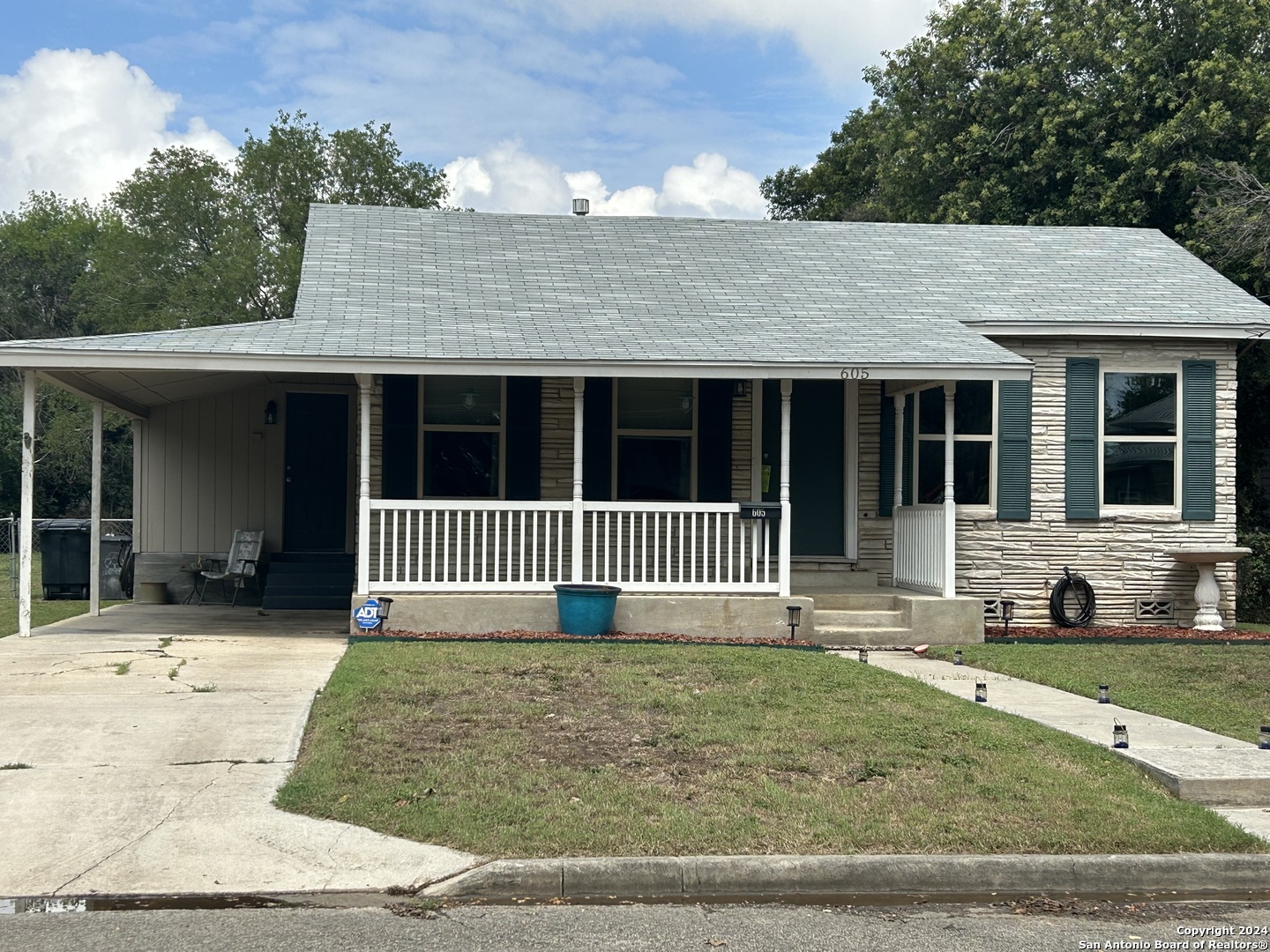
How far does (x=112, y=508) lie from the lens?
3841cm

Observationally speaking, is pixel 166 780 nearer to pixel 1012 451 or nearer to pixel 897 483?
pixel 897 483

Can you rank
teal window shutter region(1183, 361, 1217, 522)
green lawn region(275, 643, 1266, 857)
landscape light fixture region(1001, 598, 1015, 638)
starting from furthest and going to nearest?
teal window shutter region(1183, 361, 1217, 522) → landscape light fixture region(1001, 598, 1015, 638) → green lawn region(275, 643, 1266, 857)

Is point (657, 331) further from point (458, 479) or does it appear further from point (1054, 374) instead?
point (1054, 374)

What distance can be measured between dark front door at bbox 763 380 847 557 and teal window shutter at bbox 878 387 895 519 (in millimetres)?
431

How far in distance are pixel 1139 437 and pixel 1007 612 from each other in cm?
277

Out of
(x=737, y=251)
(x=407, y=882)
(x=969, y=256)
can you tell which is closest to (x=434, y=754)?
(x=407, y=882)

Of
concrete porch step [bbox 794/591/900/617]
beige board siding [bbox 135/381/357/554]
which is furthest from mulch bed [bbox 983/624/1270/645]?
beige board siding [bbox 135/381/357/554]

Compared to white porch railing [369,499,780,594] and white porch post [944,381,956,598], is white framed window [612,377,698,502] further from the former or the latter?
white porch post [944,381,956,598]

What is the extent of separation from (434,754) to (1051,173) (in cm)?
2019

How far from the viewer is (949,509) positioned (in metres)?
12.7

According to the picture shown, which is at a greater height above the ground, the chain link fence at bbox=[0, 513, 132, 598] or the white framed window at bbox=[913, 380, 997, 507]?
the white framed window at bbox=[913, 380, 997, 507]

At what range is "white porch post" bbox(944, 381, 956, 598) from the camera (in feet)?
41.7

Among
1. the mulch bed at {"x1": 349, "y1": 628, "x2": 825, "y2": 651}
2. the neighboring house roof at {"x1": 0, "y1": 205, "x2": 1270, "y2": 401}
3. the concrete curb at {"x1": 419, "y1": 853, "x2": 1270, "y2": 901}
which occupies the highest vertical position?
the neighboring house roof at {"x1": 0, "y1": 205, "x2": 1270, "y2": 401}

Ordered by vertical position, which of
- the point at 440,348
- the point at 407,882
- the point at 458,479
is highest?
the point at 440,348
